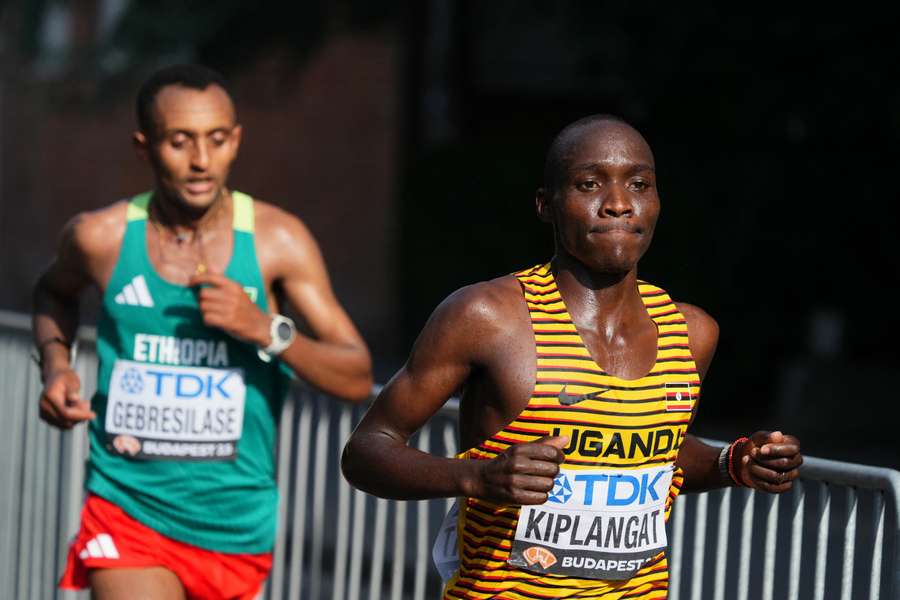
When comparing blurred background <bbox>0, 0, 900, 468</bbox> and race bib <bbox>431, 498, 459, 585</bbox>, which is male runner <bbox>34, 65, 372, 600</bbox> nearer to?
race bib <bbox>431, 498, 459, 585</bbox>

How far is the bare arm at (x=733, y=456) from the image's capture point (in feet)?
10.1

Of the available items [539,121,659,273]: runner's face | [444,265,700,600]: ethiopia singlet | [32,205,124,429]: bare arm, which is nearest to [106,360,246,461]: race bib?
[32,205,124,429]: bare arm

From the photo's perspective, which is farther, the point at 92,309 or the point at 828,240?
the point at 92,309

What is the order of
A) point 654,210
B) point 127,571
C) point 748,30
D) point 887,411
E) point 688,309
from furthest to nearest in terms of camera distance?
1. point 887,411
2. point 748,30
3. point 127,571
4. point 688,309
5. point 654,210

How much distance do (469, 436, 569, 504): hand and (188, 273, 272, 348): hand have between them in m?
1.45

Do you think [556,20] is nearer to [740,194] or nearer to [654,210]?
[740,194]

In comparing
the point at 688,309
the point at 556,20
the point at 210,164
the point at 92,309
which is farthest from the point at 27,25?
the point at 688,309

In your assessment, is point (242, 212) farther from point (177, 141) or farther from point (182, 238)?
point (177, 141)

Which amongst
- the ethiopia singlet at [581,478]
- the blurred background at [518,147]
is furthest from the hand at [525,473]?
the blurred background at [518,147]

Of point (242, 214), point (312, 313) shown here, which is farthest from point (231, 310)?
point (242, 214)

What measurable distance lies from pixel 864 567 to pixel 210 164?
2015 mm

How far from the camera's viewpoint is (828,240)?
12.4 m

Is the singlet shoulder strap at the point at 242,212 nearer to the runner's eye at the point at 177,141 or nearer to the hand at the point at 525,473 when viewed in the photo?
the runner's eye at the point at 177,141

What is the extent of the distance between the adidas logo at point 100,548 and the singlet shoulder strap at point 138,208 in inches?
35.0
